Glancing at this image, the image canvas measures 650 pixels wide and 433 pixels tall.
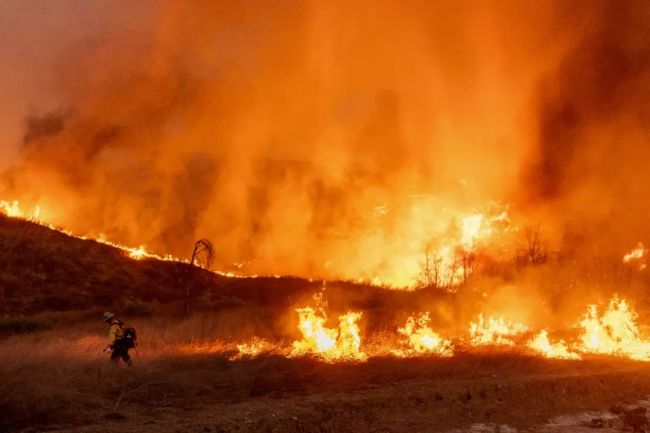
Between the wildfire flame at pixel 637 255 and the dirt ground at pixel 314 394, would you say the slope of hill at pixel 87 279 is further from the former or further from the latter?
the wildfire flame at pixel 637 255

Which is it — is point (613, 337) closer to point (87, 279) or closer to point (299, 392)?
point (299, 392)

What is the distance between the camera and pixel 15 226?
42438 millimetres

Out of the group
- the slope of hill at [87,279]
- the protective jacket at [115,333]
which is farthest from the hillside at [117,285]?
the protective jacket at [115,333]

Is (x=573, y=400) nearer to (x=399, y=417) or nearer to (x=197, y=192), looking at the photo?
(x=399, y=417)

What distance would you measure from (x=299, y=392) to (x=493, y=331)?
41.0ft

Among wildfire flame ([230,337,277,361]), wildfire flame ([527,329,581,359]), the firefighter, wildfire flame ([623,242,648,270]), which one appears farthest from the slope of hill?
wildfire flame ([623,242,648,270])

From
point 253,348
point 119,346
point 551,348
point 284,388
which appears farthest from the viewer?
point 551,348

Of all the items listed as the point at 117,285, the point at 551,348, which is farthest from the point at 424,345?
the point at 117,285

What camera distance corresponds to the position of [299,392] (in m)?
14.1

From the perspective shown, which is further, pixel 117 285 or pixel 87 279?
pixel 117 285

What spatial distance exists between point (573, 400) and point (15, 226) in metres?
40.8

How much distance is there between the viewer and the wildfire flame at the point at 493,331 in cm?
2116

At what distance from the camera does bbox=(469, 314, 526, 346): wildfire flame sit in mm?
21156

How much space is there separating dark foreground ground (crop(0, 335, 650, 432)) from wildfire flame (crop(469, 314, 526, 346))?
261 cm
